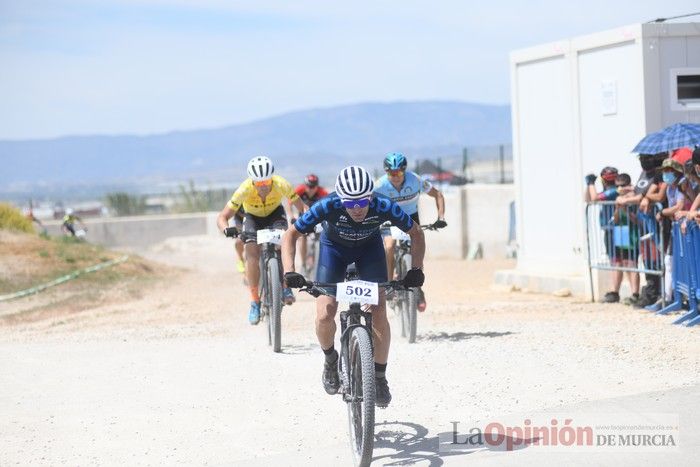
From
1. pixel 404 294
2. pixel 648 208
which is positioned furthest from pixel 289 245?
pixel 648 208

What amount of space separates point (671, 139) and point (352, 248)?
7017 mm

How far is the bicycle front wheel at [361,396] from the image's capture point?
7477 millimetres

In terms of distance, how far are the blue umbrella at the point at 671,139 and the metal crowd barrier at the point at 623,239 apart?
0.72 m

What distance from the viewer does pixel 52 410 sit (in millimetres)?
9984

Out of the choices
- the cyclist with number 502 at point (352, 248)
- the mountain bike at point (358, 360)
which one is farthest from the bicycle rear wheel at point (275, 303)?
the mountain bike at point (358, 360)

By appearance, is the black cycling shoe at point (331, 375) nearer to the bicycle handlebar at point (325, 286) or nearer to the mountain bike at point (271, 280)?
the bicycle handlebar at point (325, 286)

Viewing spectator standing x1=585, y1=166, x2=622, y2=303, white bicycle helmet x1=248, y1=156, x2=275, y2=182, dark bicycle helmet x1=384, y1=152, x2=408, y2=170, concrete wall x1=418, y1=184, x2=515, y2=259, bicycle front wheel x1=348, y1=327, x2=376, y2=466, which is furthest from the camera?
concrete wall x1=418, y1=184, x2=515, y2=259

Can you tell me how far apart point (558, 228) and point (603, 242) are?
1.86 meters

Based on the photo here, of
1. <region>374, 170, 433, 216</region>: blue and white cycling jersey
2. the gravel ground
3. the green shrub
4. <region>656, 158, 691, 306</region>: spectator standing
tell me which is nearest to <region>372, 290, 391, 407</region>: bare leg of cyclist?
the gravel ground

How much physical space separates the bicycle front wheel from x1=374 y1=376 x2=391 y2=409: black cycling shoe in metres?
0.24

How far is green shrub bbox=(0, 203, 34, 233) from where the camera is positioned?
1276 inches

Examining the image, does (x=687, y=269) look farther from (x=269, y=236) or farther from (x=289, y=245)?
(x=289, y=245)

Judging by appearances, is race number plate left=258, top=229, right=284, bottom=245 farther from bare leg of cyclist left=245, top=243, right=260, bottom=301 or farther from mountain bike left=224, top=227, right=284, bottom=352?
bare leg of cyclist left=245, top=243, right=260, bottom=301

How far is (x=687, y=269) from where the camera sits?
13.1 m
